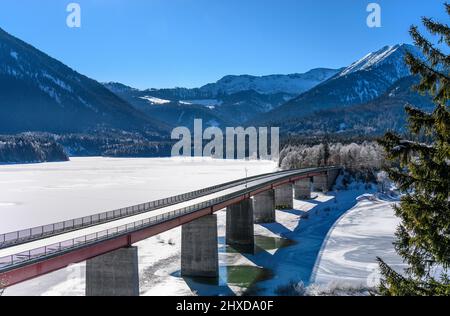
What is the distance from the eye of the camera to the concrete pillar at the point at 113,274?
1243 inches

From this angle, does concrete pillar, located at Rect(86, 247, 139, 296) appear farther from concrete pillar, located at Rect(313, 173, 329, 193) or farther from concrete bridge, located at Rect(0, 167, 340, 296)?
concrete pillar, located at Rect(313, 173, 329, 193)

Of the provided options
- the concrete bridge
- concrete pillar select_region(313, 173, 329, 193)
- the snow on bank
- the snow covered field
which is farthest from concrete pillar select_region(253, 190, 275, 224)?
concrete pillar select_region(313, 173, 329, 193)

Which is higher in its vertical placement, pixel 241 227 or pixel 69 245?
pixel 69 245

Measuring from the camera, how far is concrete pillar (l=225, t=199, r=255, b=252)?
59.2m

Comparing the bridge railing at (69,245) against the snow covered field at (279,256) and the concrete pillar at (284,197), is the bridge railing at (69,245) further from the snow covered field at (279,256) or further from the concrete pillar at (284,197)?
the concrete pillar at (284,197)

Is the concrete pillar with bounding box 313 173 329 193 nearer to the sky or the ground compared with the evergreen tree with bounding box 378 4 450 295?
nearer to the ground

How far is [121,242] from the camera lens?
A: 32594 mm

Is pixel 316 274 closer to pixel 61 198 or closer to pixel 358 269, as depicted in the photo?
pixel 358 269

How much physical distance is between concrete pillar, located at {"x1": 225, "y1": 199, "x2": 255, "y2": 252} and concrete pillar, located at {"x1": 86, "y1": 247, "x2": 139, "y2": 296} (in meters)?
27.0

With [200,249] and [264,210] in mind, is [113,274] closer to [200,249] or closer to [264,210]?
[200,249]

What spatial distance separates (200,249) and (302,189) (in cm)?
6557

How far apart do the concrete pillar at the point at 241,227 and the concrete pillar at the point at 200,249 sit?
12.0 meters

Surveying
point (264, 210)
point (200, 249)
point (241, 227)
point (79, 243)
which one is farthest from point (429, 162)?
point (264, 210)
